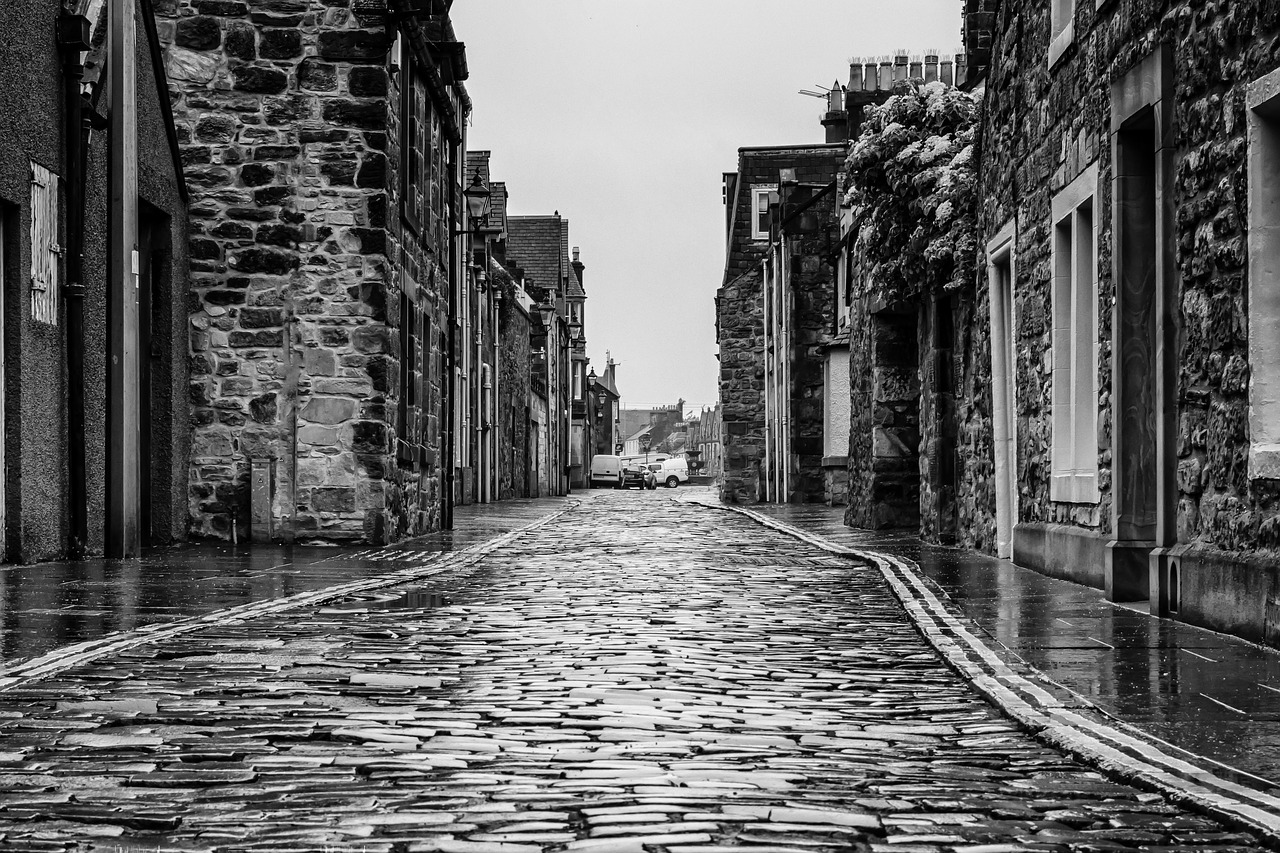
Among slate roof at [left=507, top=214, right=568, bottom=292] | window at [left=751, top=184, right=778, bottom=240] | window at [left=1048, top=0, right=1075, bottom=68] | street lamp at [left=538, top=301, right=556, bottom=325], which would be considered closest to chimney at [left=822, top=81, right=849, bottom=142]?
window at [left=751, top=184, right=778, bottom=240]

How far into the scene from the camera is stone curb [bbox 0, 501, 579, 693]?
642cm

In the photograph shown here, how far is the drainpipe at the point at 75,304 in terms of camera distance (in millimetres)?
13102

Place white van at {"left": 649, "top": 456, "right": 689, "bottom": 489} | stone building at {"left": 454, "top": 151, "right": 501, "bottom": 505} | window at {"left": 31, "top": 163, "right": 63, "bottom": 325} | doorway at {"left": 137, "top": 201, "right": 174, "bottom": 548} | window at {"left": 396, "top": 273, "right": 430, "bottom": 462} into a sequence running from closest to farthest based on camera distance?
1. window at {"left": 31, "top": 163, "right": 63, "bottom": 325}
2. doorway at {"left": 137, "top": 201, "right": 174, "bottom": 548}
3. window at {"left": 396, "top": 273, "right": 430, "bottom": 462}
4. stone building at {"left": 454, "top": 151, "right": 501, "bottom": 505}
5. white van at {"left": 649, "top": 456, "right": 689, "bottom": 489}

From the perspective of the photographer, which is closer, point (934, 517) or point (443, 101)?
point (934, 517)

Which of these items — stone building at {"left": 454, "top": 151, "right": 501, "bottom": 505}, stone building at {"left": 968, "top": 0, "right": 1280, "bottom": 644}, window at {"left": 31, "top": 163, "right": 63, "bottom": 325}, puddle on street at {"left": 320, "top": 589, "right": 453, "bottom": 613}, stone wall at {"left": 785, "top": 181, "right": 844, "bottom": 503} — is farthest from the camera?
stone building at {"left": 454, "top": 151, "right": 501, "bottom": 505}

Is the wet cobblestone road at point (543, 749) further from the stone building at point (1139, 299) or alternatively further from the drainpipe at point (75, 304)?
the drainpipe at point (75, 304)

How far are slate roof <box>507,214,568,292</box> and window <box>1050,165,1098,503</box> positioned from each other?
2178 inches

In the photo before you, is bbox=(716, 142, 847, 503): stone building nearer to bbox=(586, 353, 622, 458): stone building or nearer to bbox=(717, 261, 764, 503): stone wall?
bbox=(717, 261, 764, 503): stone wall

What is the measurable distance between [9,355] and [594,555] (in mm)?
5490

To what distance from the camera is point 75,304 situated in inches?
518

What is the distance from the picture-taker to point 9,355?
1216 cm

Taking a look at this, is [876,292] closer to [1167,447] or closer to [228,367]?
[228,367]

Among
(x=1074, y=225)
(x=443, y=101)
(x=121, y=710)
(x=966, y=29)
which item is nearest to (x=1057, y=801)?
(x=121, y=710)

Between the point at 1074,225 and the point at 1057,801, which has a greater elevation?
the point at 1074,225
